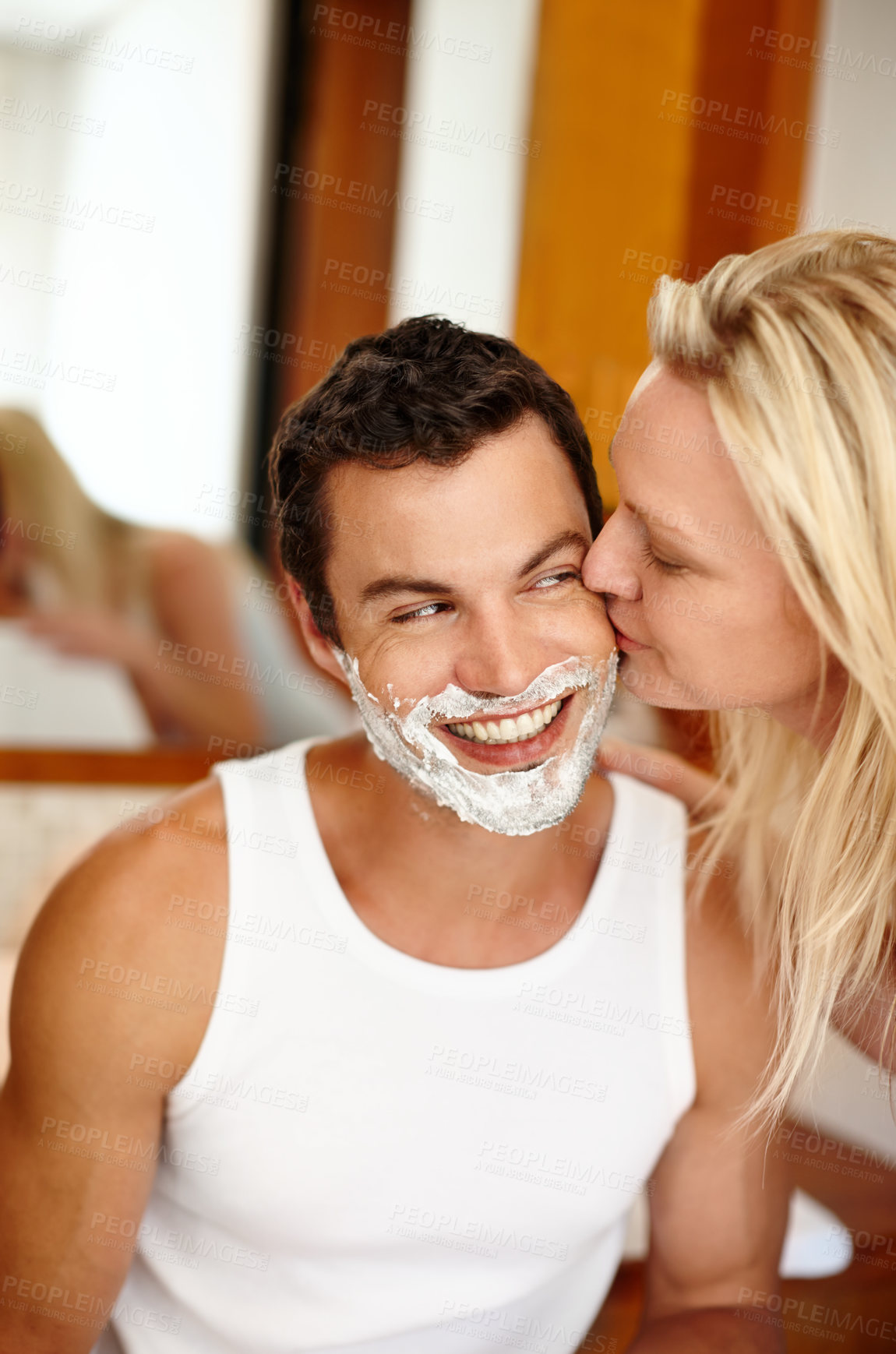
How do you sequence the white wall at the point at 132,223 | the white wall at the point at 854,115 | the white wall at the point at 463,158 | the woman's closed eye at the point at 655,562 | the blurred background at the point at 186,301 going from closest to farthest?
the woman's closed eye at the point at 655,562 < the white wall at the point at 854,115 < the white wall at the point at 463,158 < the blurred background at the point at 186,301 < the white wall at the point at 132,223

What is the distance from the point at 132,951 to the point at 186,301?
→ 232 cm

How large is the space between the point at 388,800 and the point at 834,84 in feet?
5.18

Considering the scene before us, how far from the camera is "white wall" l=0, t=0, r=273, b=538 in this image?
9.29ft

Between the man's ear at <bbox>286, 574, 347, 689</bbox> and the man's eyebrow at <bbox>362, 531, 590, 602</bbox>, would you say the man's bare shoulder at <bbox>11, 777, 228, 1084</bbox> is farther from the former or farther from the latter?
the man's eyebrow at <bbox>362, 531, 590, 602</bbox>

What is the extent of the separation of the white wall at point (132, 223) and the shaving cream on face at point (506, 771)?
2187mm

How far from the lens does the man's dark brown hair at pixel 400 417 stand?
3.07 ft

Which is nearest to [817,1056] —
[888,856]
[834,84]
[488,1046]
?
[888,856]

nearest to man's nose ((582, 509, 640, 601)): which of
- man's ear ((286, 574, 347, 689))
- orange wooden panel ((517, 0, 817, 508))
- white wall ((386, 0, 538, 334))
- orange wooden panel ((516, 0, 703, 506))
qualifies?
man's ear ((286, 574, 347, 689))

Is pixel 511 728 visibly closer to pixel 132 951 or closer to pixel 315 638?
pixel 315 638

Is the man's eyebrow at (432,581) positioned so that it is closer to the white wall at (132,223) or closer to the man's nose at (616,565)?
the man's nose at (616,565)

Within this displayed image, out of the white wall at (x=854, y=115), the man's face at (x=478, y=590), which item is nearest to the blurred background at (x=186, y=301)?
the white wall at (x=854, y=115)

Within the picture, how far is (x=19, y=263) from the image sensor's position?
285 centimetres

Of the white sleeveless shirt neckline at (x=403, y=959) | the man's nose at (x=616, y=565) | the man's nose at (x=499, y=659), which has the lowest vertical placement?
the white sleeveless shirt neckline at (x=403, y=959)

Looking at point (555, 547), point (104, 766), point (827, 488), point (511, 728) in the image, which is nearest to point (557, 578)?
point (555, 547)
